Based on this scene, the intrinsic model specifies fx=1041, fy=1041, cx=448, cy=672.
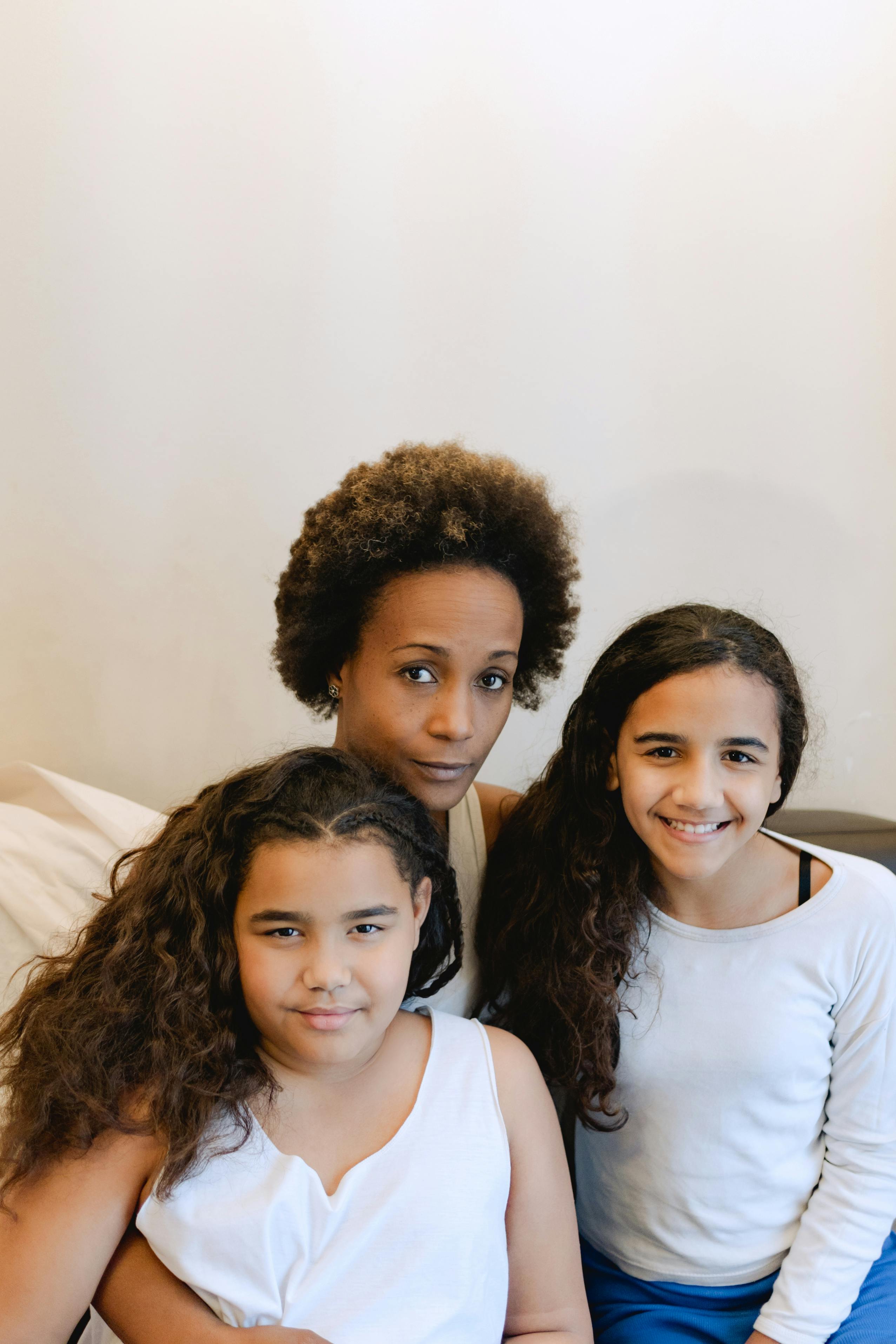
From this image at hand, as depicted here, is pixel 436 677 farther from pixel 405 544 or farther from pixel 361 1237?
pixel 361 1237

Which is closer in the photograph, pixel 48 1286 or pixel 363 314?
pixel 48 1286

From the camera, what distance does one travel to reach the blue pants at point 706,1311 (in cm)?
115

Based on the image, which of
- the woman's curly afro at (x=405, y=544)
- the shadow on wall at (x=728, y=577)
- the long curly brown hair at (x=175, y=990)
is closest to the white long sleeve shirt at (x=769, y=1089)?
the long curly brown hair at (x=175, y=990)

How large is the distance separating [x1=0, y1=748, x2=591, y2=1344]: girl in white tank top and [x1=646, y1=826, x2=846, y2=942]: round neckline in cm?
26

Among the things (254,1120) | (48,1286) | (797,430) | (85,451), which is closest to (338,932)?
(254,1120)

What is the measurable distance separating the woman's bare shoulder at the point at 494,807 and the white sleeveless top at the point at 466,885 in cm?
1

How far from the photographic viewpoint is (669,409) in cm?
177

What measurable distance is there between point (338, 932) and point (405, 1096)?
0.73 ft

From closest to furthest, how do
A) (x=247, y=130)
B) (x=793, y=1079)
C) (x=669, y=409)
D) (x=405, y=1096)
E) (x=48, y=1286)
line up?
(x=48, y=1286), (x=405, y=1096), (x=793, y=1079), (x=247, y=130), (x=669, y=409)

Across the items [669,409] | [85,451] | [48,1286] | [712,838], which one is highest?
[669,409]

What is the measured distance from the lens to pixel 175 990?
1.01 metres

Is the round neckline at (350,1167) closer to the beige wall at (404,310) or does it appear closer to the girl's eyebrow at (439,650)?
the girl's eyebrow at (439,650)

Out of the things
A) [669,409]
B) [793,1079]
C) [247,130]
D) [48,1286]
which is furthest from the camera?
[669,409]

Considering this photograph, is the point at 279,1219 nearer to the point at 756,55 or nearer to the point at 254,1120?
the point at 254,1120
